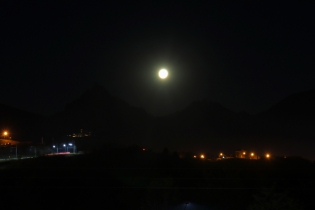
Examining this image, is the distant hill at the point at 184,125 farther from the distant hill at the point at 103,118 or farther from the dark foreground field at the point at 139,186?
the dark foreground field at the point at 139,186

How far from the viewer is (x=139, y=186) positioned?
21109mm

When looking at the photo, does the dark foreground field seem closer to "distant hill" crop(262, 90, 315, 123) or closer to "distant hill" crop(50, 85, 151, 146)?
"distant hill" crop(50, 85, 151, 146)

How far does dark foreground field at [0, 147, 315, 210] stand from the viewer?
51.1 ft

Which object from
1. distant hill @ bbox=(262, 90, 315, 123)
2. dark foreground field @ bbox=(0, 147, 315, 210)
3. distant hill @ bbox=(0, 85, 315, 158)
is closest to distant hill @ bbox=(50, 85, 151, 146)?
distant hill @ bbox=(0, 85, 315, 158)

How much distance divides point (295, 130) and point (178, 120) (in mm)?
15204

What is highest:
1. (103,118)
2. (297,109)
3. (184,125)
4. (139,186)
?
(103,118)

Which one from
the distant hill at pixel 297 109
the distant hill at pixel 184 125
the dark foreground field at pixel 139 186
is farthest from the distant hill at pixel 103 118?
the dark foreground field at pixel 139 186

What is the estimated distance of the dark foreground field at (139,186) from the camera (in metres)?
15.6

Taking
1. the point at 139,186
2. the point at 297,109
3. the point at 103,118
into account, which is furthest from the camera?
the point at 103,118

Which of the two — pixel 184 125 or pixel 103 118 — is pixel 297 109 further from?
pixel 103 118

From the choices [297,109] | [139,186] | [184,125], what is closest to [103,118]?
[184,125]

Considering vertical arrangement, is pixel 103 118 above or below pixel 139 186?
above

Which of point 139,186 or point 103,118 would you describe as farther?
point 103,118

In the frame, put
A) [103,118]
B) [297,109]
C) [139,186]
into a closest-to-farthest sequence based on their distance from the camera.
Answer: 1. [139,186]
2. [297,109]
3. [103,118]
